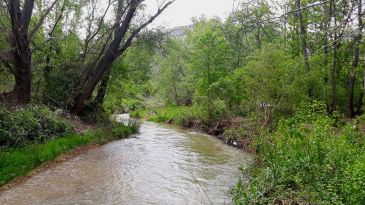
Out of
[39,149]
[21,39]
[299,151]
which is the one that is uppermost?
[21,39]

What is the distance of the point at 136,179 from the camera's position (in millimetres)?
11289

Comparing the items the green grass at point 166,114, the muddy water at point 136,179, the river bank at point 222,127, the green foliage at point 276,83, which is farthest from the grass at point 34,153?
the green grass at point 166,114

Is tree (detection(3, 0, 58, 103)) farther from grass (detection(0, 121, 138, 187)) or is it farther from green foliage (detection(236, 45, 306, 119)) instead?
green foliage (detection(236, 45, 306, 119))

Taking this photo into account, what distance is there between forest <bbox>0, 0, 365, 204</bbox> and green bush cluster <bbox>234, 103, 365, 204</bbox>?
0.03m

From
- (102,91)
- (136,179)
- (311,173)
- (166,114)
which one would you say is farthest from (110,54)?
(166,114)

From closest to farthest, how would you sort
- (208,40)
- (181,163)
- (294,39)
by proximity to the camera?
(181,163) < (294,39) < (208,40)

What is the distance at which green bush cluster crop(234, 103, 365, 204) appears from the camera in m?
6.12

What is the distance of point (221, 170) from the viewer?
1292 centimetres

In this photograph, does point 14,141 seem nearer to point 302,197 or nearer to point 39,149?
point 39,149

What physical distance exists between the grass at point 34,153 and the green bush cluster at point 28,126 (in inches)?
12.8

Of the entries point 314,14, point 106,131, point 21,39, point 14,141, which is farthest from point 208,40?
point 14,141

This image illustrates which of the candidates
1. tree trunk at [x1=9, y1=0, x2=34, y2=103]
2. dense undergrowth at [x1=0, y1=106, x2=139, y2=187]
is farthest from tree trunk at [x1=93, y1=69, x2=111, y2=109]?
tree trunk at [x1=9, y1=0, x2=34, y2=103]

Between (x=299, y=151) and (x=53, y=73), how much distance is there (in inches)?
638

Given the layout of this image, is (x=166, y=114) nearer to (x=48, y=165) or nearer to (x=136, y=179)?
(x=48, y=165)
